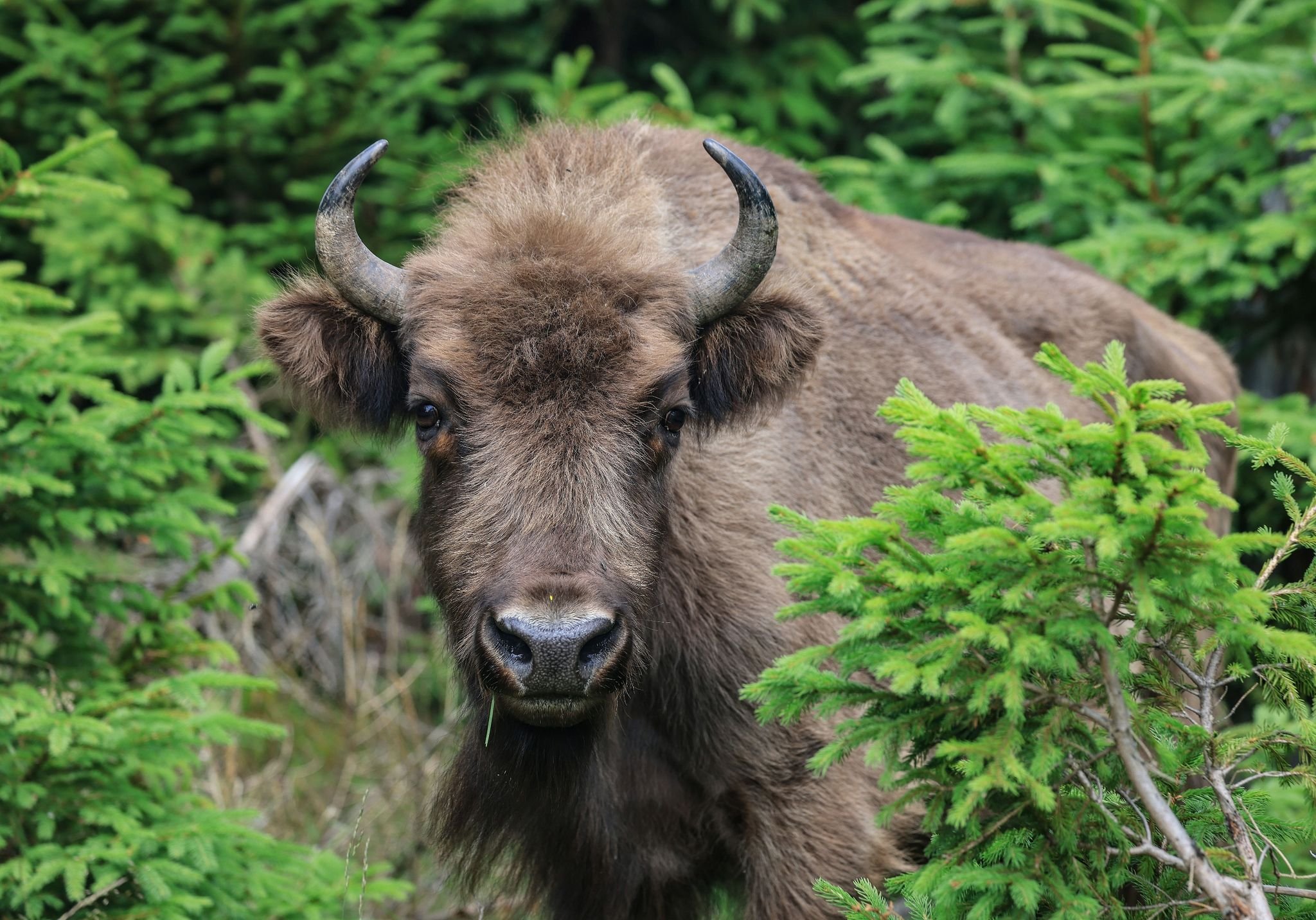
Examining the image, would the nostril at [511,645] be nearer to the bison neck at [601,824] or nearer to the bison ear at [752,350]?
the bison neck at [601,824]

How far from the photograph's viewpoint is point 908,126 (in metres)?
11.2

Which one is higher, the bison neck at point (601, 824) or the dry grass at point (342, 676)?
the bison neck at point (601, 824)

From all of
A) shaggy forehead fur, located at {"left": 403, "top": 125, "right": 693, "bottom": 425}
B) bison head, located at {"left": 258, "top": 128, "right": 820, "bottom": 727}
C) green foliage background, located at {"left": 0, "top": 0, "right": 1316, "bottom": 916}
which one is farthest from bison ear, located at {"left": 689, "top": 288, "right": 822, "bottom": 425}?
green foliage background, located at {"left": 0, "top": 0, "right": 1316, "bottom": 916}

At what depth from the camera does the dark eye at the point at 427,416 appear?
4.56 m

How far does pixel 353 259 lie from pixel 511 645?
1.70 m

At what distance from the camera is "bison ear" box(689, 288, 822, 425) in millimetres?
Answer: 4895

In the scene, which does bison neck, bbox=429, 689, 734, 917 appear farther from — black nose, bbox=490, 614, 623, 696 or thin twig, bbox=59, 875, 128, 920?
thin twig, bbox=59, 875, 128, 920

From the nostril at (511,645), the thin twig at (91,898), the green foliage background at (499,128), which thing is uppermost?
the nostril at (511,645)

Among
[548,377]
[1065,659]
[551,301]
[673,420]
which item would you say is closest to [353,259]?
[551,301]

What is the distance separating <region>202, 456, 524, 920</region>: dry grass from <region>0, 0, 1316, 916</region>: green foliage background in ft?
1.48

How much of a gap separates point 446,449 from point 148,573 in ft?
13.3

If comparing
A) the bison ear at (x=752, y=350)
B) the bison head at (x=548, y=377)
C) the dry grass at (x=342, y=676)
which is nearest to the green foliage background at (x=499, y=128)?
the dry grass at (x=342, y=676)

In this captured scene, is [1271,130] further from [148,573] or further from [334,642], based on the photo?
[148,573]

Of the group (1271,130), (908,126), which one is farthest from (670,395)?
(908,126)
